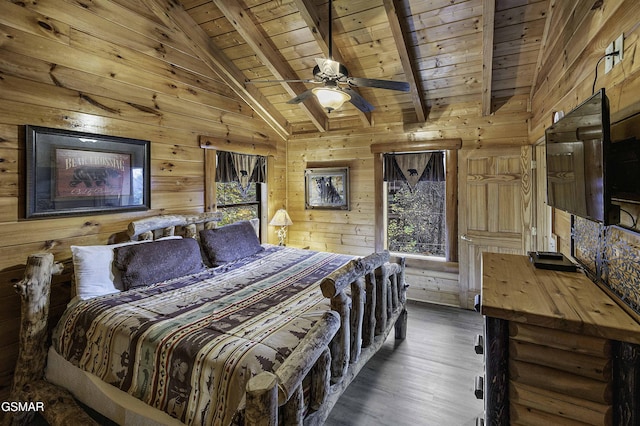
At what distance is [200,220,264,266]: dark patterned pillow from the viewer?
3300 millimetres

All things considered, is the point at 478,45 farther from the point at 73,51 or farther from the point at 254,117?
the point at 73,51

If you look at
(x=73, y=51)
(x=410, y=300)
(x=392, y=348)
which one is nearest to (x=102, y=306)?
(x=73, y=51)

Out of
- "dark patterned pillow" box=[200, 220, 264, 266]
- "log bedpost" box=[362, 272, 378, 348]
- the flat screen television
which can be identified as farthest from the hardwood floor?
"dark patterned pillow" box=[200, 220, 264, 266]

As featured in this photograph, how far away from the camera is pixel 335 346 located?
1956 millimetres

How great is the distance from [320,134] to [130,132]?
2.78m

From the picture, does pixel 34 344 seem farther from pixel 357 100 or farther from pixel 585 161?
pixel 585 161

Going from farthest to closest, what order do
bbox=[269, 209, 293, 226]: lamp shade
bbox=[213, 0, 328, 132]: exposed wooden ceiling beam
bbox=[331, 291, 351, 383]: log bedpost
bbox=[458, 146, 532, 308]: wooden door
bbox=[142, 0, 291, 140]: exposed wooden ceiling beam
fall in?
bbox=[269, 209, 293, 226]: lamp shade < bbox=[458, 146, 532, 308]: wooden door < bbox=[142, 0, 291, 140]: exposed wooden ceiling beam < bbox=[213, 0, 328, 132]: exposed wooden ceiling beam < bbox=[331, 291, 351, 383]: log bedpost

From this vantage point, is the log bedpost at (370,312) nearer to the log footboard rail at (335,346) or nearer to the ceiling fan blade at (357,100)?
the log footboard rail at (335,346)

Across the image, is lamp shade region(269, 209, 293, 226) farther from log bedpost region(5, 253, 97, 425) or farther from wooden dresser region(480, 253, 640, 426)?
wooden dresser region(480, 253, 640, 426)

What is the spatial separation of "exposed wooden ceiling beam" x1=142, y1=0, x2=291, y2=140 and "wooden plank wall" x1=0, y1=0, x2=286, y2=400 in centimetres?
11

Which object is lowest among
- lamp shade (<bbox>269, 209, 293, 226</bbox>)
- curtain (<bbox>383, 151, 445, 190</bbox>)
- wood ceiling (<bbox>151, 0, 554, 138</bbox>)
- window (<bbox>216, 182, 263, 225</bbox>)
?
lamp shade (<bbox>269, 209, 293, 226</bbox>)

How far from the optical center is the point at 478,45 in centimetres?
311

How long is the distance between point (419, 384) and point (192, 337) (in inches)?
72.8

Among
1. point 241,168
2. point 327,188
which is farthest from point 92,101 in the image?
point 327,188
